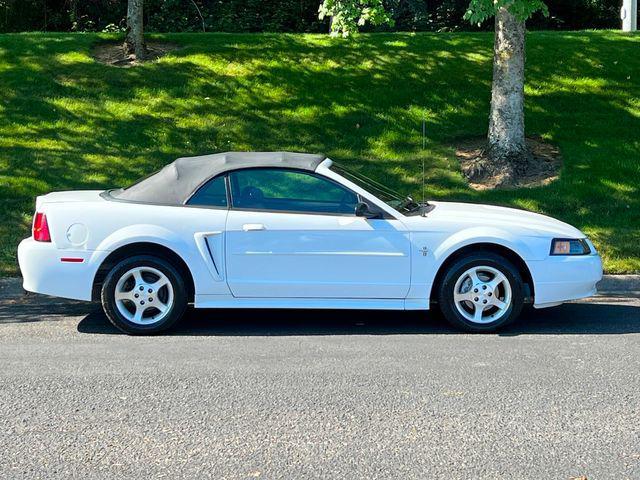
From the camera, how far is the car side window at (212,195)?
7.36 meters

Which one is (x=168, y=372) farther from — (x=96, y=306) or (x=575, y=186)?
(x=575, y=186)

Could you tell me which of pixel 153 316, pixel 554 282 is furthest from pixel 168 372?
pixel 554 282

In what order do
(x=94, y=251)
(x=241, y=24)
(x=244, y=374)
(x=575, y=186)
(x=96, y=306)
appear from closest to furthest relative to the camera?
(x=244, y=374) → (x=94, y=251) → (x=96, y=306) → (x=575, y=186) → (x=241, y=24)

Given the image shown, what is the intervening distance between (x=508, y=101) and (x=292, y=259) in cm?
617

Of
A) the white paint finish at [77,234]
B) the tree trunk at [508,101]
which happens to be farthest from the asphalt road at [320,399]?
the tree trunk at [508,101]

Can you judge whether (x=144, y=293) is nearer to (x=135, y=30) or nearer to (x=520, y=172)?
(x=520, y=172)

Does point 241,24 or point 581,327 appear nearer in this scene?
point 581,327

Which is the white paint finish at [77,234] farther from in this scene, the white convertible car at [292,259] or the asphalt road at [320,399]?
the asphalt road at [320,399]

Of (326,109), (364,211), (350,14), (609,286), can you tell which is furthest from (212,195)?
(326,109)

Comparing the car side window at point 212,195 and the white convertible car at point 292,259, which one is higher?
the car side window at point 212,195

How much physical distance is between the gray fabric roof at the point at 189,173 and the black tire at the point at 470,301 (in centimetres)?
146

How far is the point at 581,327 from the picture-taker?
7.51 metres

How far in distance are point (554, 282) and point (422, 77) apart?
8.13m

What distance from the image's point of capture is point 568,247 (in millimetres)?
7328
